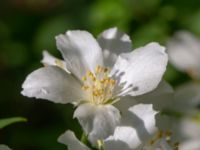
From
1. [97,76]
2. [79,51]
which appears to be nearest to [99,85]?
[97,76]

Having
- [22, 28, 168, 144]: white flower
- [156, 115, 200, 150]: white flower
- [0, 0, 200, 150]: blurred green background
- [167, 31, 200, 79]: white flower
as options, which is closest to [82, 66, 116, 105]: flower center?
[22, 28, 168, 144]: white flower

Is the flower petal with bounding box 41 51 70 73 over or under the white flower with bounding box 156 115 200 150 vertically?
over

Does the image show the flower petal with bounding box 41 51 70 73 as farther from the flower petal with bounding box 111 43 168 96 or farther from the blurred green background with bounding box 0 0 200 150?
the blurred green background with bounding box 0 0 200 150

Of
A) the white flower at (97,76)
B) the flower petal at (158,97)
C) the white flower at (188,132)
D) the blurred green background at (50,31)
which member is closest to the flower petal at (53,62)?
the white flower at (97,76)

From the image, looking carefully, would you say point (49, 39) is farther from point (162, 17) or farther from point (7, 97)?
point (162, 17)

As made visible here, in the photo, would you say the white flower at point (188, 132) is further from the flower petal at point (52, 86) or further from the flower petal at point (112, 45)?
the flower petal at point (52, 86)

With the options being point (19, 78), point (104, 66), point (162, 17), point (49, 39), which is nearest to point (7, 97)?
point (19, 78)

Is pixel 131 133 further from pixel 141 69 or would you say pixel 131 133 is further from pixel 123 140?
pixel 141 69
